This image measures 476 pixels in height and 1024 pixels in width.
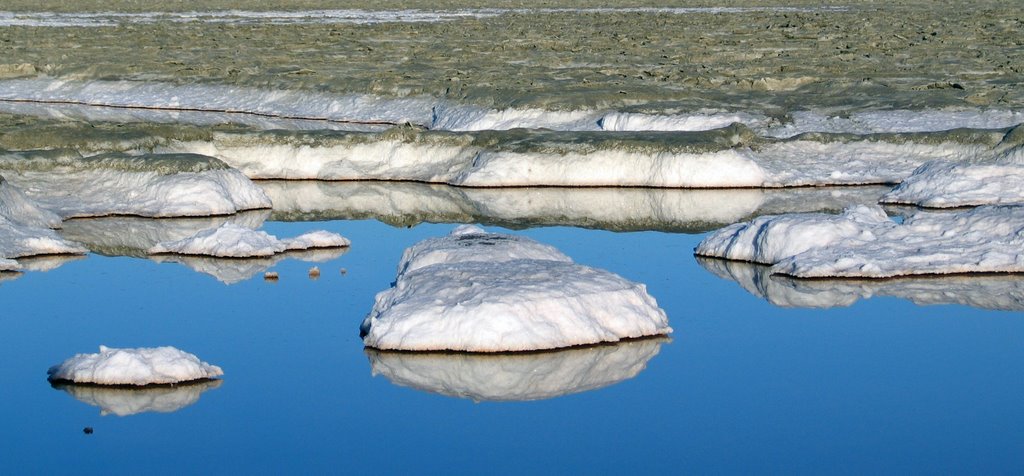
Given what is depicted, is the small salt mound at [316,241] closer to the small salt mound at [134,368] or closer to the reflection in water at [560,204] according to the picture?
the reflection in water at [560,204]

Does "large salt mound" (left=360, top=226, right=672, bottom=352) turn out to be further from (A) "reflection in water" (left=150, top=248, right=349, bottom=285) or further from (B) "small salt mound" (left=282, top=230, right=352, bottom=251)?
(B) "small salt mound" (left=282, top=230, right=352, bottom=251)

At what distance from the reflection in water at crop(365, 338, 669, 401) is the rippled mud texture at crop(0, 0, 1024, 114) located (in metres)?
9.56

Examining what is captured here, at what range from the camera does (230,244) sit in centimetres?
1152

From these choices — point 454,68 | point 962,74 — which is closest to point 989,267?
point 962,74

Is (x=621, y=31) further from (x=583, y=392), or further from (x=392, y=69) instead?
(x=583, y=392)

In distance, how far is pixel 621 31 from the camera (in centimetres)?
2991

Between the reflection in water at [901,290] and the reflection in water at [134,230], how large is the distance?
452cm

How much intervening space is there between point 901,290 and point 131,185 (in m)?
6.87

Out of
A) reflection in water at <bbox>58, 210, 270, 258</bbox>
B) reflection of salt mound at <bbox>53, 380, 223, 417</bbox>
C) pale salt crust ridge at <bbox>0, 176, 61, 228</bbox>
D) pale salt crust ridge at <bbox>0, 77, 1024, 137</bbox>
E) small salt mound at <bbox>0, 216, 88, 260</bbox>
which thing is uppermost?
pale salt crust ridge at <bbox>0, 77, 1024, 137</bbox>

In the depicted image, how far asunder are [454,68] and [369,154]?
7.40 metres

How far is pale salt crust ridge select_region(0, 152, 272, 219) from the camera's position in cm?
1352

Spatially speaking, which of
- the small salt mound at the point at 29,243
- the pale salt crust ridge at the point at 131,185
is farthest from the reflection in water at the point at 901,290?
the pale salt crust ridge at the point at 131,185

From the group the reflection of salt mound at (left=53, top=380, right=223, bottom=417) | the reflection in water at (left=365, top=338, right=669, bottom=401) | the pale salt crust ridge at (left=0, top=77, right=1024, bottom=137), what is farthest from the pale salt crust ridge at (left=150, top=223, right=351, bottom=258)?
the pale salt crust ridge at (left=0, top=77, right=1024, bottom=137)

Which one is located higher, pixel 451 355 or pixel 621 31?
pixel 621 31
